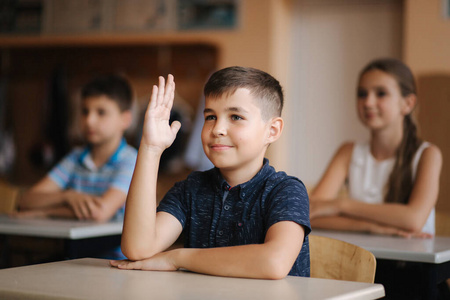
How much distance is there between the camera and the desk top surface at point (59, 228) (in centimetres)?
223

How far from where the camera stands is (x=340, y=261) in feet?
5.48

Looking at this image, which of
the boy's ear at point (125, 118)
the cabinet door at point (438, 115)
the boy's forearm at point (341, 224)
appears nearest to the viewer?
the boy's forearm at point (341, 224)

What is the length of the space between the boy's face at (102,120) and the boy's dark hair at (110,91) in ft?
0.07

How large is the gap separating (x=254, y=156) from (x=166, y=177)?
356 centimetres

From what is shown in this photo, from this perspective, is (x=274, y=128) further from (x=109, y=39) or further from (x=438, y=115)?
(x=109, y=39)

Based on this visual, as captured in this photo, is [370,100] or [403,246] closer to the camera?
[403,246]

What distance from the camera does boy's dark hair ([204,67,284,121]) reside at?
1.60 m

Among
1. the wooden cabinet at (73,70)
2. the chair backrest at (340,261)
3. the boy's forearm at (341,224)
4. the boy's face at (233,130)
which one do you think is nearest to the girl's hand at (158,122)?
the boy's face at (233,130)

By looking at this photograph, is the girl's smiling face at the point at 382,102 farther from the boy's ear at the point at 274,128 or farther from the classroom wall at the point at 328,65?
the classroom wall at the point at 328,65

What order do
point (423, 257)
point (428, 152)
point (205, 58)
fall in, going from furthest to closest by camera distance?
point (205, 58) → point (428, 152) → point (423, 257)

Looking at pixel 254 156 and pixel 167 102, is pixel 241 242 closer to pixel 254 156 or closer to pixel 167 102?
pixel 254 156

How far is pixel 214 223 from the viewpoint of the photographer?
5.37ft

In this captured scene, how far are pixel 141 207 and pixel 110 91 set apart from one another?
5.59 feet

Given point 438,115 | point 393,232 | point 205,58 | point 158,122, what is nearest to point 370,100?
point 393,232
